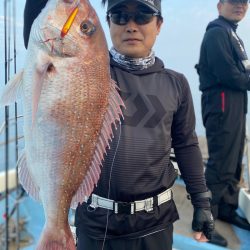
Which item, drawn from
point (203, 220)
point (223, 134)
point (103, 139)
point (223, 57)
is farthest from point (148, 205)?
point (223, 57)

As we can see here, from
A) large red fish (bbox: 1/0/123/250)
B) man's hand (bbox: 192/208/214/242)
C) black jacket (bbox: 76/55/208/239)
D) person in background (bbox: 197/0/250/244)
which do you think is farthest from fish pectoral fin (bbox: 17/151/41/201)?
person in background (bbox: 197/0/250/244)

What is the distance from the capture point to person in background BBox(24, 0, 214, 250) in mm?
1637

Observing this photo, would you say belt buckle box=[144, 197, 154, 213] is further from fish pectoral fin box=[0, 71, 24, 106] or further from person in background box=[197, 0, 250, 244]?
person in background box=[197, 0, 250, 244]

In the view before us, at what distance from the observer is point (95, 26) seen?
132cm

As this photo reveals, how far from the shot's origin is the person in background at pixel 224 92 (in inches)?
120

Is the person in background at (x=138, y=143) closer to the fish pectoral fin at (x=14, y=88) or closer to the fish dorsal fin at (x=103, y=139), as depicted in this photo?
the fish dorsal fin at (x=103, y=139)

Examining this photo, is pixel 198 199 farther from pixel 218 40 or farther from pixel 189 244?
pixel 218 40

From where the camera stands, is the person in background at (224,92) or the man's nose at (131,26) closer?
the man's nose at (131,26)

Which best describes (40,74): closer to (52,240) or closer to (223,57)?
(52,240)

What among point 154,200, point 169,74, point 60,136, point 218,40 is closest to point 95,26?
point 60,136

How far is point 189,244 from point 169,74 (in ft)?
5.68

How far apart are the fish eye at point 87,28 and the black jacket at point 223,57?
1.94m

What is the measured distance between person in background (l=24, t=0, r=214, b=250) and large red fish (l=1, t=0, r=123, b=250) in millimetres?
307

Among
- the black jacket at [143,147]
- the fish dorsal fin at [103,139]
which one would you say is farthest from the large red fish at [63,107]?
the black jacket at [143,147]
